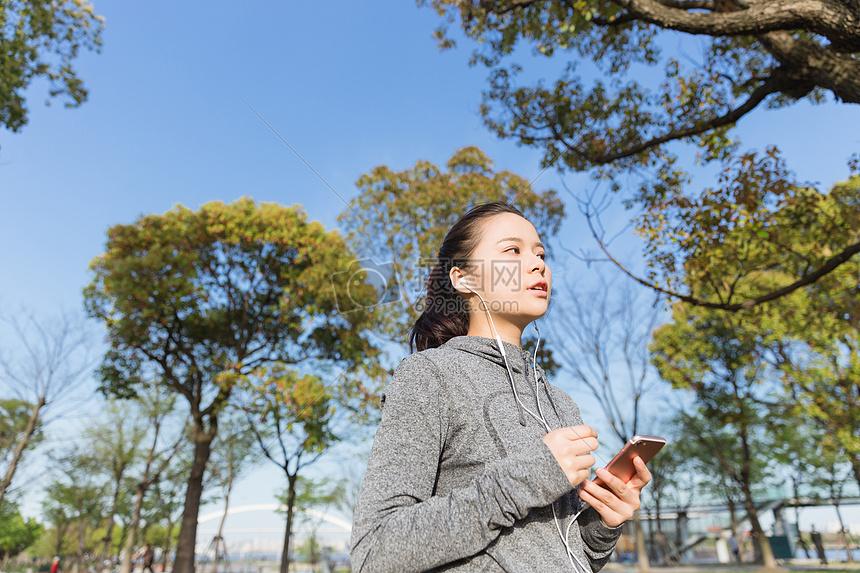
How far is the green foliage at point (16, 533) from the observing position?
31844mm

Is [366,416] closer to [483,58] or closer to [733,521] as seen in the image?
[483,58]

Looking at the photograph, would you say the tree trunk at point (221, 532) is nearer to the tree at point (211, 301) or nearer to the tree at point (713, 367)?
the tree at point (211, 301)

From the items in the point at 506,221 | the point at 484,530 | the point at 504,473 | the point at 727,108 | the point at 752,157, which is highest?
the point at 727,108

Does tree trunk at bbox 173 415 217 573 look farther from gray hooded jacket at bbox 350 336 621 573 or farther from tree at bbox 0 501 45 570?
tree at bbox 0 501 45 570

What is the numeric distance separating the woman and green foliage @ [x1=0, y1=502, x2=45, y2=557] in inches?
1631

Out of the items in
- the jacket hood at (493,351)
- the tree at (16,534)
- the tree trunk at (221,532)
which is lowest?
the tree at (16,534)

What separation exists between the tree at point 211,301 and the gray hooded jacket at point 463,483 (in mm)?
10808

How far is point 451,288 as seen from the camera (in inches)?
77.4

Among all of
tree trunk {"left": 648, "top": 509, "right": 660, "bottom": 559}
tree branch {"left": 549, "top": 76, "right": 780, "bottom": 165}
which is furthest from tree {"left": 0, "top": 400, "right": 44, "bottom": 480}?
tree trunk {"left": 648, "top": 509, "right": 660, "bottom": 559}

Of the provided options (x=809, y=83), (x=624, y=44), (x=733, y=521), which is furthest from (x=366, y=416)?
(x=733, y=521)

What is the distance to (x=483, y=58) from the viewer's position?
7.34 metres

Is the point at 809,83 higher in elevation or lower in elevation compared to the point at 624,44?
lower

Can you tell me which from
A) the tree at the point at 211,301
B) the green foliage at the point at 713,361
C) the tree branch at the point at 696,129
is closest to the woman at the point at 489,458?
the tree branch at the point at 696,129

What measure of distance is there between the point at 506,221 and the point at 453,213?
9.37 meters
